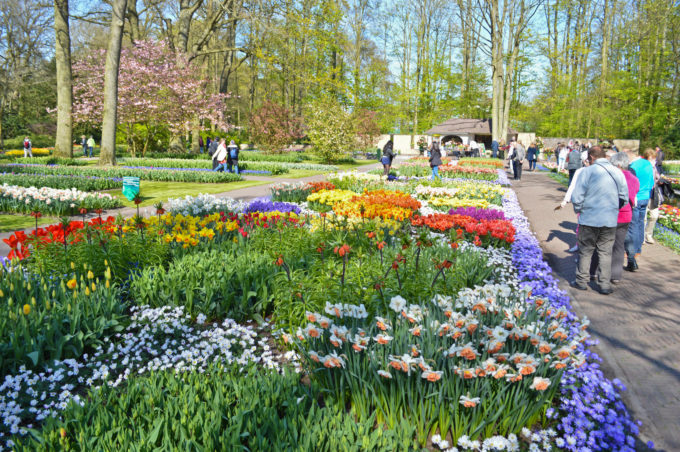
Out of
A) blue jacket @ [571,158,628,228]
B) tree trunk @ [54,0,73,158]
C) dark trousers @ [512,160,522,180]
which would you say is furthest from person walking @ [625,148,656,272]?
tree trunk @ [54,0,73,158]

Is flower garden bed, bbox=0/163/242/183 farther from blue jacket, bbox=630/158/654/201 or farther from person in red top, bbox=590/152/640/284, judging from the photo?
person in red top, bbox=590/152/640/284

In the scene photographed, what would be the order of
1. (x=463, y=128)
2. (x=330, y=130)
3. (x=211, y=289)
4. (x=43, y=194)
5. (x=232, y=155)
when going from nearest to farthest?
(x=211, y=289), (x=43, y=194), (x=232, y=155), (x=330, y=130), (x=463, y=128)

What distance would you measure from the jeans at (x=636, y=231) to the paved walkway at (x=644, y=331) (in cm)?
33

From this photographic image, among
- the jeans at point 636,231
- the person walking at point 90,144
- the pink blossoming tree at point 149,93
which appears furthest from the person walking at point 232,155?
the person walking at point 90,144

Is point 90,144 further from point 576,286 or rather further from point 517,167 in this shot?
point 576,286

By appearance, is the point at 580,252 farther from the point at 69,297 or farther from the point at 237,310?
the point at 69,297

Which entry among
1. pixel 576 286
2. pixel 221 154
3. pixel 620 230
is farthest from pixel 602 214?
pixel 221 154

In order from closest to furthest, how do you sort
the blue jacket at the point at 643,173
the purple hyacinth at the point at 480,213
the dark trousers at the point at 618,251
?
the dark trousers at the point at 618,251 → the blue jacket at the point at 643,173 → the purple hyacinth at the point at 480,213

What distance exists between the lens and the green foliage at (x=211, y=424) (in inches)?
81.2

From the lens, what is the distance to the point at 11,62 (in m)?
33.1

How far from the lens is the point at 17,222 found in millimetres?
8305

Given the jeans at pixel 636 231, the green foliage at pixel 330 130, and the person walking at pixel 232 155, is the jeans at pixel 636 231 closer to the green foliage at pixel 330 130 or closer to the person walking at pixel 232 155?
the person walking at pixel 232 155

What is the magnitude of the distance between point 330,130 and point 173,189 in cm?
1416

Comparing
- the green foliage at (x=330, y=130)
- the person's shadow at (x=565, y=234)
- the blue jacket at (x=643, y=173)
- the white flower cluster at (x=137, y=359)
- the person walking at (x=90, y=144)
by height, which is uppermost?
the green foliage at (x=330, y=130)
